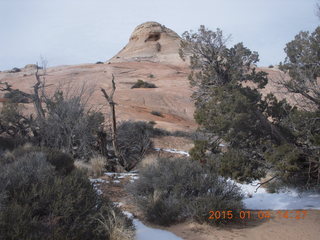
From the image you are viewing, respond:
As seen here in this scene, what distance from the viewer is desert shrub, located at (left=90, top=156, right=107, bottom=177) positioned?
1035cm

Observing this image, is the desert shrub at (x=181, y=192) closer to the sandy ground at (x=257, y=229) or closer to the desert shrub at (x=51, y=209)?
the sandy ground at (x=257, y=229)

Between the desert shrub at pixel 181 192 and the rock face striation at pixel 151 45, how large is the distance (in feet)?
176

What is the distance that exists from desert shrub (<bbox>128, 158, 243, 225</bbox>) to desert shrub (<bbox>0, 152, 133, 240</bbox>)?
131 centimetres

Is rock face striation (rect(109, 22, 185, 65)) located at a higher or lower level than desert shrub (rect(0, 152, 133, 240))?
higher

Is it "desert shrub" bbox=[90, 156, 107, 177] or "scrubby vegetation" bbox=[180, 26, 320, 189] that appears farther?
"desert shrub" bbox=[90, 156, 107, 177]

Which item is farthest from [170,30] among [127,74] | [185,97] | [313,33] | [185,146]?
[313,33]

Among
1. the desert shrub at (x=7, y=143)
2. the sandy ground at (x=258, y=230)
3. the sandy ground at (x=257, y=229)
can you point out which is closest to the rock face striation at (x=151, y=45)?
the desert shrub at (x=7, y=143)

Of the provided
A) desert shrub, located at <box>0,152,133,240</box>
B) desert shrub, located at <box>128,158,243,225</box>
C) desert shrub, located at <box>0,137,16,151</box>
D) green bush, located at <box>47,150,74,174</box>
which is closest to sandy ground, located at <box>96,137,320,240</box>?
desert shrub, located at <box>128,158,243,225</box>

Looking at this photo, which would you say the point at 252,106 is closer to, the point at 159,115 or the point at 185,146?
the point at 185,146

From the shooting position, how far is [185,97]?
35.3 meters

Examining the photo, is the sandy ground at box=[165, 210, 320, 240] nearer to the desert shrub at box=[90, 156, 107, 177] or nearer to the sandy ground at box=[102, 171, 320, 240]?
the sandy ground at box=[102, 171, 320, 240]

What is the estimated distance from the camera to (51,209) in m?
4.38

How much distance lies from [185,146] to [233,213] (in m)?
11.3
